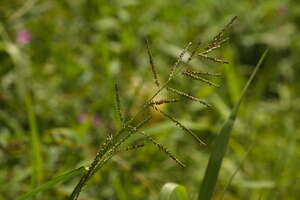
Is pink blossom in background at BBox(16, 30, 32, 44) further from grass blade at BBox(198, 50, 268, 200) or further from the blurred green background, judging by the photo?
grass blade at BBox(198, 50, 268, 200)

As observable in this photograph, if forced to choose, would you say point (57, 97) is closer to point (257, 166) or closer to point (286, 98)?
point (257, 166)

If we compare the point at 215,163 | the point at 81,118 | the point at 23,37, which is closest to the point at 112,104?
the point at 81,118

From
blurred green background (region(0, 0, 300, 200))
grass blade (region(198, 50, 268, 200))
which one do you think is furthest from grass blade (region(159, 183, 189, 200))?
blurred green background (region(0, 0, 300, 200))

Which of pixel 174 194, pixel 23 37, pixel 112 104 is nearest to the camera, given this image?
pixel 174 194

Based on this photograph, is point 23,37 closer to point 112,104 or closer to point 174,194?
point 112,104

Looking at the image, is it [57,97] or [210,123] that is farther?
[210,123]

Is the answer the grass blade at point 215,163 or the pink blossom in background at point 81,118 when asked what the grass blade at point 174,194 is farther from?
the pink blossom in background at point 81,118

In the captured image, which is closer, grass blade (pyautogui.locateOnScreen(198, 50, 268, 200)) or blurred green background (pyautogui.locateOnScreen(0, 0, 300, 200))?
grass blade (pyautogui.locateOnScreen(198, 50, 268, 200))

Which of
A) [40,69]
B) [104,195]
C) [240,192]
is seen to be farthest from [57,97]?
[240,192]
